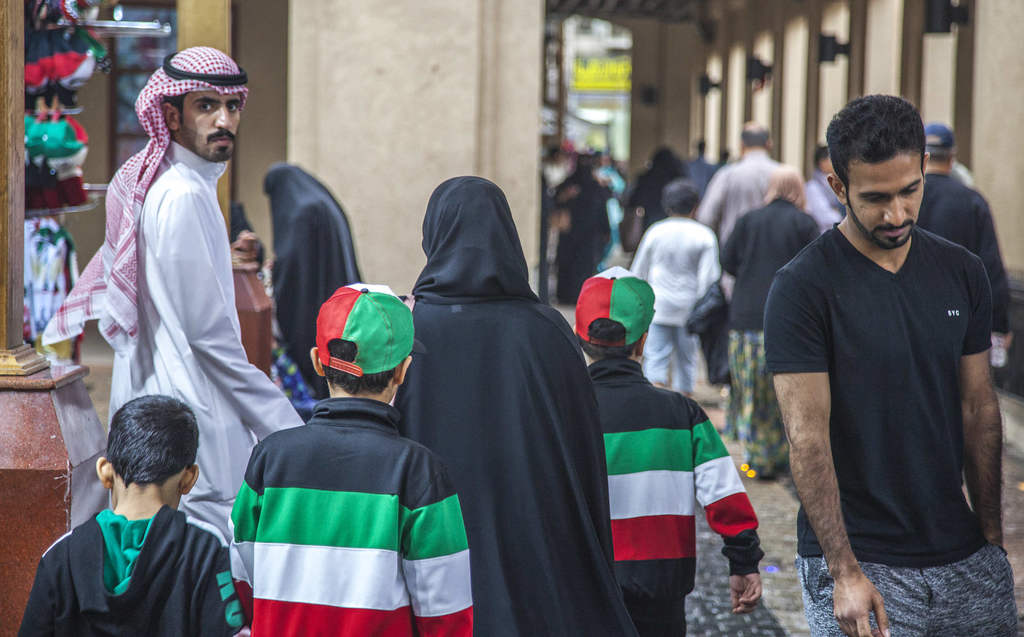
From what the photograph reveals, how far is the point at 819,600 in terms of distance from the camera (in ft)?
9.89

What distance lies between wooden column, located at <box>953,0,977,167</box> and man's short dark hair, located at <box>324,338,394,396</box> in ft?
37.8

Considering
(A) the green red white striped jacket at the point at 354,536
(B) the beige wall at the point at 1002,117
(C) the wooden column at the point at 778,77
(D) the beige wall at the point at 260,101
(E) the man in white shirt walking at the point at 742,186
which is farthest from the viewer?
(C) the wooden column at the point at 778,77

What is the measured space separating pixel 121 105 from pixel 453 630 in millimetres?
9847

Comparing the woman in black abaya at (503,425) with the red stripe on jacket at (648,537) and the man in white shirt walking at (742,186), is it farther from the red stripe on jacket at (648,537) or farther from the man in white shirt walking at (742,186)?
the man in white shirt walking at (742,186)

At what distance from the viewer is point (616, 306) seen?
12.5 ft

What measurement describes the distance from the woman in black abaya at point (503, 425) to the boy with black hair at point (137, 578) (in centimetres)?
51

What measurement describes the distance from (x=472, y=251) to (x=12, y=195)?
1554 millimetres

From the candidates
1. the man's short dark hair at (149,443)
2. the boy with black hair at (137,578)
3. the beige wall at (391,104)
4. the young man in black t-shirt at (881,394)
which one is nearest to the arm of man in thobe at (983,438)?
the young man in black t-shirt at (881,394)

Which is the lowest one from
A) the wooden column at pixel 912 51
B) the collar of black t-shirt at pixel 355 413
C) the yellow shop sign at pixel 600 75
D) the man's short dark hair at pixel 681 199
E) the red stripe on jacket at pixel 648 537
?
the red stripe on jacket at pixel 648 537

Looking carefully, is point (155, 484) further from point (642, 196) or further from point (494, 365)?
point (642, 196)

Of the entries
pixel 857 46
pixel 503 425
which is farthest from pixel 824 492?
pixel 857 46

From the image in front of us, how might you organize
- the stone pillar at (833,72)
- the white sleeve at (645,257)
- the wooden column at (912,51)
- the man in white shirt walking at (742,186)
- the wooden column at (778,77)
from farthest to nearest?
the wooden column at (778,77)
the stone pillar at (833,72)
the wooden column at (912,51)
the man in white shirt walking at (742,186)
the white sleeve at (645,257)

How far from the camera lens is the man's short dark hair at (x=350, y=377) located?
2807mm

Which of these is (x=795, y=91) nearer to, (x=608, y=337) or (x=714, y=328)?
(x=714, y=328)
